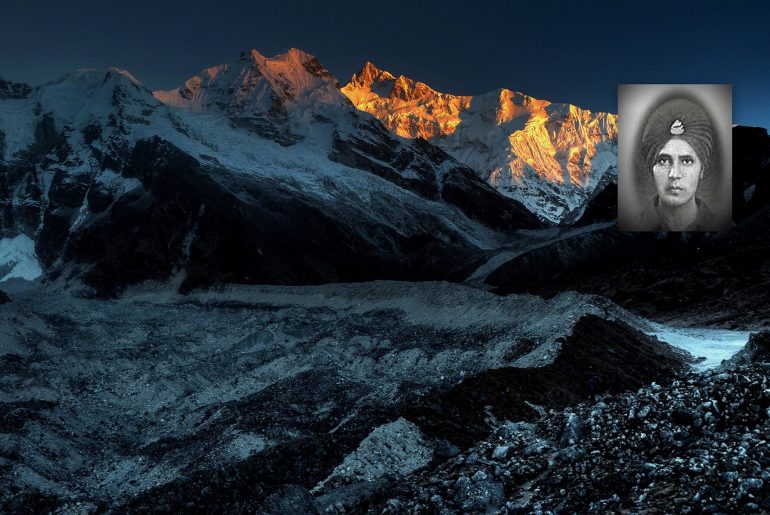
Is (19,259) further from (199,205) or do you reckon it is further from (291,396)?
(291,396)

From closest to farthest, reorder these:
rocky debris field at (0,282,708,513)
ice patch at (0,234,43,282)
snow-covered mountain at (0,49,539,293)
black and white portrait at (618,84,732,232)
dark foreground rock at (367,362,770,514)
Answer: dark foreground rock at (367,362,770,514), rocky debris field at (0,282,708,513), black and white portrait at (618,84,732,232), snow-covered mountain at (0,49,539,293), ice patch at (0,234,43,282)

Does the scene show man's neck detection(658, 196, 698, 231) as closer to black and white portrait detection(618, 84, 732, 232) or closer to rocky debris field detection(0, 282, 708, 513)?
black and white portrait detection(618, 84, 732, 232)

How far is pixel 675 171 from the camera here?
33031mm

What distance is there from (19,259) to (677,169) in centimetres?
15887

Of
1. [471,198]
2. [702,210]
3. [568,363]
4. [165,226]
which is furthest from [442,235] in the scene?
[568,363]

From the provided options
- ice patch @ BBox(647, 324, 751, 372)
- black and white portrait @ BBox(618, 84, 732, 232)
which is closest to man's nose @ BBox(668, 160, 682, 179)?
black and white portrait @ BBox(618, 84, 732, 232)

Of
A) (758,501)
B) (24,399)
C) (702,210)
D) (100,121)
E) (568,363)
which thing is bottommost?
(24,399)

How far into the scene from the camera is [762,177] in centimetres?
8500

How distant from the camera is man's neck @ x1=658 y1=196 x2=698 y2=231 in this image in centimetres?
3562

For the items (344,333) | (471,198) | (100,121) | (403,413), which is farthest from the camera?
(471,198)

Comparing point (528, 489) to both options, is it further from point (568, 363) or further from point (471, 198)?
point (471, 198)

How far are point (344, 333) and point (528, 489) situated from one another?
3629 centimetres

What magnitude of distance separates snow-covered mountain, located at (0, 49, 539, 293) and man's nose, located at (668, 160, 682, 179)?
80903 mm

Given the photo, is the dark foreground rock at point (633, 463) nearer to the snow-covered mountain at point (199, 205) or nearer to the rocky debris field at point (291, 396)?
the rocky debris field at point (291, 396)
